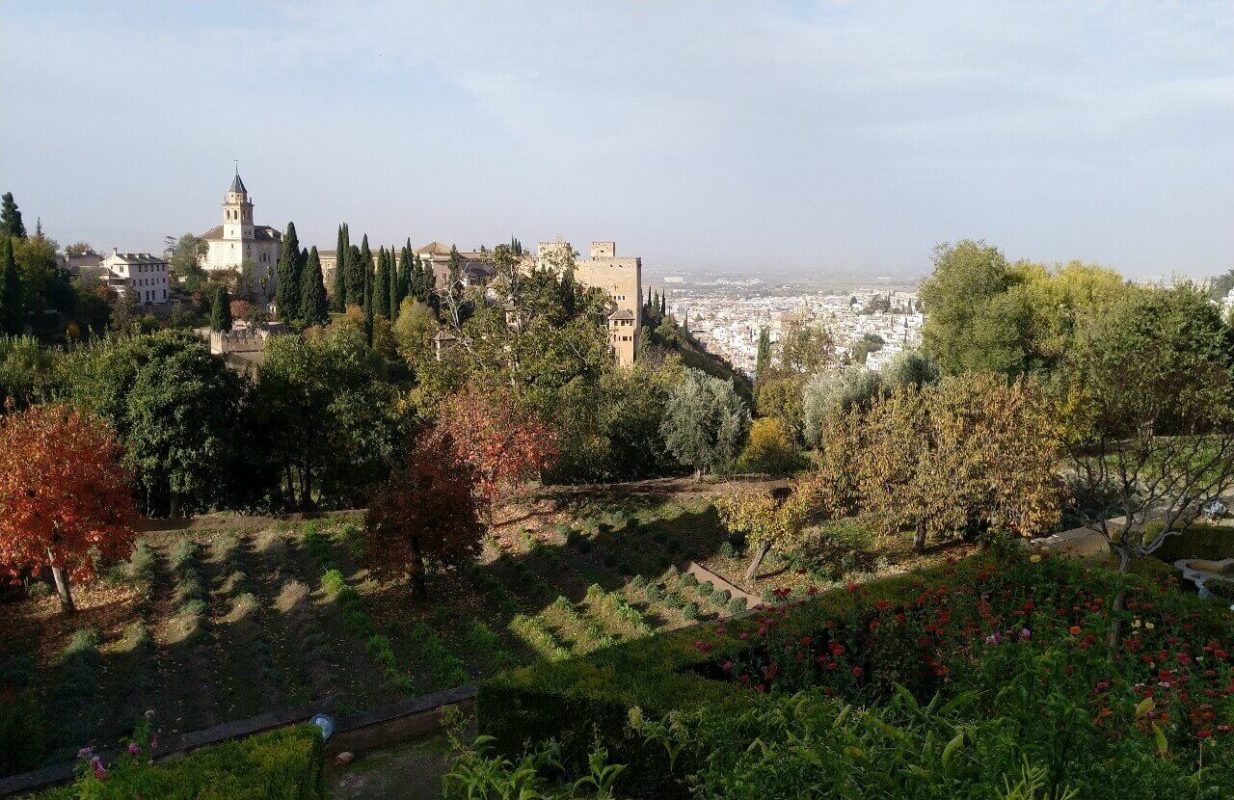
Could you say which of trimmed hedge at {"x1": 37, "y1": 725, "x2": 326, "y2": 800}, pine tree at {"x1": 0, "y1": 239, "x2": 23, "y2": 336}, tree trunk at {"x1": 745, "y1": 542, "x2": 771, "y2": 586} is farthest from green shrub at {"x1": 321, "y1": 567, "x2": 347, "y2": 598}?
pine tree at {"x1": 0, "y1": 239, "x2": 23, "y2": 336}

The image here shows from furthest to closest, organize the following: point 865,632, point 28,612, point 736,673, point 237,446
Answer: point 237,446 < point 28,612 < point 865,632 < point 736,673

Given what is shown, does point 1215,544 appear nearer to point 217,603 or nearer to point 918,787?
point 918,787

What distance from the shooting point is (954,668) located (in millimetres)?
5590

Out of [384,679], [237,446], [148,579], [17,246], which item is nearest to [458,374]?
[237,446]

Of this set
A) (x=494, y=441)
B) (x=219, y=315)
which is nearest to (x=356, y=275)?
(x=219, y=315)

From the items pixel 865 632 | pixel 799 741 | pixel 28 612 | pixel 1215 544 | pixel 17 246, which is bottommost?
pixel 28 612

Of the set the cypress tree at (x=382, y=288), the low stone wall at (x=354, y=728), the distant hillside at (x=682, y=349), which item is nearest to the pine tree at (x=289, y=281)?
the cypress tree at (x=382, y=288)

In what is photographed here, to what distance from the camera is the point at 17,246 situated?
48156mm

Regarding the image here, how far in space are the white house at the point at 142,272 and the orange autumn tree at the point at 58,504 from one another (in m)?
65.0

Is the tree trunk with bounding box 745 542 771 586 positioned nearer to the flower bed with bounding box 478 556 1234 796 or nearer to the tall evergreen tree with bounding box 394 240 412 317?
the flower bed with bounding box 478 556 1234 796

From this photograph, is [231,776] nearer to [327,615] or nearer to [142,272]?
[327,615]

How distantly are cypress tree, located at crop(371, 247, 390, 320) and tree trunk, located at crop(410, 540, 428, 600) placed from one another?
40865mm

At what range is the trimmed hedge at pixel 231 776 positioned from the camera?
437 cm

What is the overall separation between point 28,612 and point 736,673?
36.4 feet
